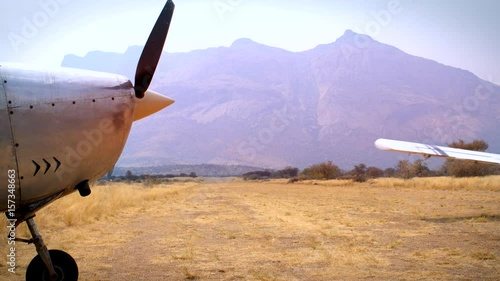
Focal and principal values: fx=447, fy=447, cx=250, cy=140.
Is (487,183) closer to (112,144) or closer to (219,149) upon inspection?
(112,144)

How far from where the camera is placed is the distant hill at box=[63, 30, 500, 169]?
147 meters

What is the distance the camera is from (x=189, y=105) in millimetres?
190875

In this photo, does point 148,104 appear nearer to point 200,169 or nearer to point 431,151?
point 431,151

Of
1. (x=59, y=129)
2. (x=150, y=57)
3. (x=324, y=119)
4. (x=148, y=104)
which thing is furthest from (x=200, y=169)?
(x=59, y=129)

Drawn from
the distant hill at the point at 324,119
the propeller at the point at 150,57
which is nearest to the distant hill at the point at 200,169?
the distant hill at the point at 324,119

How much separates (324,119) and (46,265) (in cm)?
16170

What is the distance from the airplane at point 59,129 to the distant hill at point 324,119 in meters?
135

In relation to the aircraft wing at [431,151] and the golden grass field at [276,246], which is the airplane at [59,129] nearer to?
the golden grass field at [276,246]

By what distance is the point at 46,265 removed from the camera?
4605mm

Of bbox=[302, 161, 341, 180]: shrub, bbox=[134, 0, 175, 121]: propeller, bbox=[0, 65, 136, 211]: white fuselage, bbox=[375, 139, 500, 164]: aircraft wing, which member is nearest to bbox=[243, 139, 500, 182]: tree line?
bbox=[302, 161, 341, 180]: shrub

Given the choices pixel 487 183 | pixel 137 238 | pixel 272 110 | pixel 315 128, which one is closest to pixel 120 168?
pixel 272 110

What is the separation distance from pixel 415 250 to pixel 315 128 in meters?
153

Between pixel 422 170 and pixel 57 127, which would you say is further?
pixel 422 170

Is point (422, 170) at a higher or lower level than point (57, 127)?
lower
